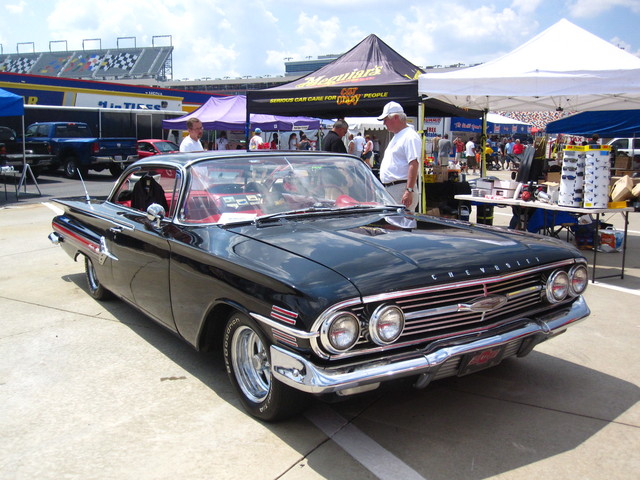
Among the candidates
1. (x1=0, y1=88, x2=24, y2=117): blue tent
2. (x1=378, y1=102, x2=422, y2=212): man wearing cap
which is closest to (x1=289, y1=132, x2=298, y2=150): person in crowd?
(x1=0, y1=88, x2=24, y2=117): blue tent

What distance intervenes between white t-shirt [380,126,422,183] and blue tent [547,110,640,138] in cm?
972

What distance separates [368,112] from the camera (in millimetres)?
10844

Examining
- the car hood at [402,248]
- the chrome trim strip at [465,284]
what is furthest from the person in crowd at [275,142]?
the chrome trim strip at [465,284]

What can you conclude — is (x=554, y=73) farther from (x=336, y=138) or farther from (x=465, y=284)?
(x=465, y=284)

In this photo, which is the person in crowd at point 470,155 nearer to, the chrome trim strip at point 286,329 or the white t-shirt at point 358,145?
the white t-shirt at point 358,145

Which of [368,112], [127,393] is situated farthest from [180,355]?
[368,112]

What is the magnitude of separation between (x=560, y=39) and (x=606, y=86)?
1.37m

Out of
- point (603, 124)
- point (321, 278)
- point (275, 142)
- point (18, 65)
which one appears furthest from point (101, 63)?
point (321, 278)

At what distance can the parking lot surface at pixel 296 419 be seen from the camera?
8.85ft

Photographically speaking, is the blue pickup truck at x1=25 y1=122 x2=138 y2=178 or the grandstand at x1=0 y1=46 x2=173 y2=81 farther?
the grandstand at x1=0 y1=46 x2=173 y2=81

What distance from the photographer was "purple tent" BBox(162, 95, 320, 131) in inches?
756

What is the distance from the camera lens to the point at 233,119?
1923cm

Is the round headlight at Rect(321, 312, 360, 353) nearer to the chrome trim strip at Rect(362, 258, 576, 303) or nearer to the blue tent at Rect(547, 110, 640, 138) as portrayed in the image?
the chrome trim strip at Rect(362, 258, 576, 303)

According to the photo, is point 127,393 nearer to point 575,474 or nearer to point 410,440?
point 410,440
